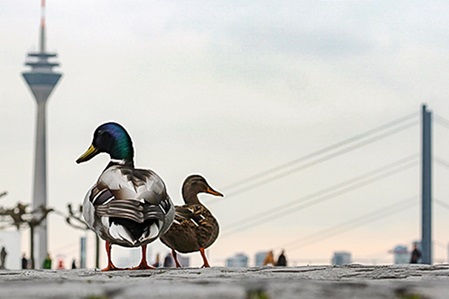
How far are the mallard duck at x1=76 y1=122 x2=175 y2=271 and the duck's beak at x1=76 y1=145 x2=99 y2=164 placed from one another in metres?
0.92

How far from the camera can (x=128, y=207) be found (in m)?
15.9

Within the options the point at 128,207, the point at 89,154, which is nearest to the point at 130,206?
the point at 128,207

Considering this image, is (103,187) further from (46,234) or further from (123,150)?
(46,234)

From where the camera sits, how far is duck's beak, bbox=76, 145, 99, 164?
58.8 feet

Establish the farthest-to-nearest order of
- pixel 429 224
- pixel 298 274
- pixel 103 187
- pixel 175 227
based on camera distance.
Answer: pixel 429 224 → pixel 175 227 → pixel 103 187 → pixel 298 274

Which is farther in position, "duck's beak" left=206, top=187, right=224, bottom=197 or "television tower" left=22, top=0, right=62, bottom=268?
"television tower" left=22, top=0, right=62, bottom=268

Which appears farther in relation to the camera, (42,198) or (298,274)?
(42,198)

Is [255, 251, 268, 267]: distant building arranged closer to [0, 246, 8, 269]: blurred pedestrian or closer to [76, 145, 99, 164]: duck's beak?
[0, 246, 8, 269]: blurred pedestrian

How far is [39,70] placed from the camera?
159 m

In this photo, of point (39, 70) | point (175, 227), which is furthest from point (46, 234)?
point (175, 227)

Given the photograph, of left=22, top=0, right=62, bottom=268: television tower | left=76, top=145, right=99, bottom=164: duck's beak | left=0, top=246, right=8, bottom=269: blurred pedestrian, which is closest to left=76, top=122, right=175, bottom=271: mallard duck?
left=76, top=145, right=99, bottom=164: duck's beak

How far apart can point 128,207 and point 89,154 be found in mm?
2302

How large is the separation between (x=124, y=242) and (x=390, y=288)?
6083mm

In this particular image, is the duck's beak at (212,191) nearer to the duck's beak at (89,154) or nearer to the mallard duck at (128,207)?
the duck's beak at (89,154)
